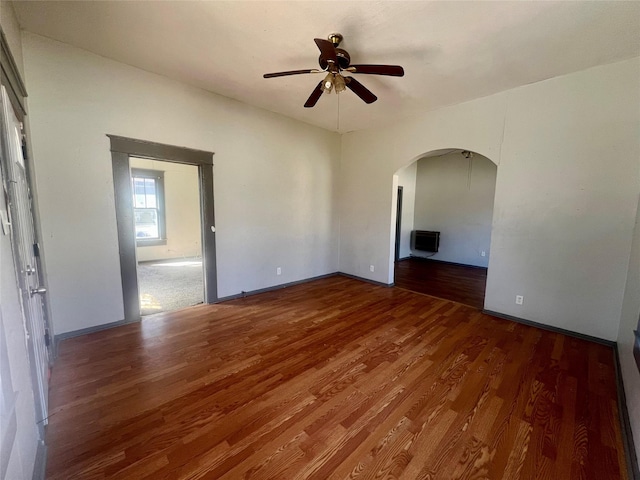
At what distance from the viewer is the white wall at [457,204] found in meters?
6.00

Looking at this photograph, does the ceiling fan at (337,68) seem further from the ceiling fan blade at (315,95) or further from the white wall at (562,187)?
the white wall at (562,187)

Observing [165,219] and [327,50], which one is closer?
[327,50]

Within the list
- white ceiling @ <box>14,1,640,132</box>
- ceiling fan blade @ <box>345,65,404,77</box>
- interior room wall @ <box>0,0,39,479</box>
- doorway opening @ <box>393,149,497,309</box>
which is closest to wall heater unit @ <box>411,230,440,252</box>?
doorway opening @ <box>393,149,497,309</box>

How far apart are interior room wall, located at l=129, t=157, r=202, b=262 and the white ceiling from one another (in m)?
4.20

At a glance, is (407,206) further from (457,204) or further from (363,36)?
(363,36)

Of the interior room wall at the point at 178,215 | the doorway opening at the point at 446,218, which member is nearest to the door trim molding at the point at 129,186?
the interior room wall at the point at 178,215

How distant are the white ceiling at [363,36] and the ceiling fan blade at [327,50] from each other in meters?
0.28

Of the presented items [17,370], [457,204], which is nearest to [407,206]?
[457,204]

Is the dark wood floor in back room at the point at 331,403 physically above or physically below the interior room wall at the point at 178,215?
below

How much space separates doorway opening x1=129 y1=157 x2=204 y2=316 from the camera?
20.0ft

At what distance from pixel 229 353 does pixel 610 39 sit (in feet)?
14.1

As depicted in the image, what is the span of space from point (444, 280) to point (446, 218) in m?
2.18

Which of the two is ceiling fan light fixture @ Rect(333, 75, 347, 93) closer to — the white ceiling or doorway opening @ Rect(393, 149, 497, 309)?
the white ceiling

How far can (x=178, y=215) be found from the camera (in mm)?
6887
